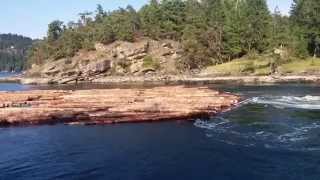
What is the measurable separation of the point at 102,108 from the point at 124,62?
109418 mm

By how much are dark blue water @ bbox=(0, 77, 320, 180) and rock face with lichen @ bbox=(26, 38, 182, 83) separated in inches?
4130

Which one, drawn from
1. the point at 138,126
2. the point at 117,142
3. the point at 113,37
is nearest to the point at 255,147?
the point at 117,142

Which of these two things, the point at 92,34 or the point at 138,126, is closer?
the point at 138,126

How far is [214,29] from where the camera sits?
162 m

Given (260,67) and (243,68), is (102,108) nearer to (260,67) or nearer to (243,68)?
(243,68)

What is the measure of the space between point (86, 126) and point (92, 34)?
145276mm

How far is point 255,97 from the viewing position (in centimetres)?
8306

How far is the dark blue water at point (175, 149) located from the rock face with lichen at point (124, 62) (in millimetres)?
104913

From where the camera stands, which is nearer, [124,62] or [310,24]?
[310,24]

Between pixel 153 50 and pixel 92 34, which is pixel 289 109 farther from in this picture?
pixel 92 34

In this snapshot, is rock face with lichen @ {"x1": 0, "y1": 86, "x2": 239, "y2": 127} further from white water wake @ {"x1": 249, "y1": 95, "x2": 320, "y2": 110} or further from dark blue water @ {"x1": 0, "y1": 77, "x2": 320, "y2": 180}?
white water wake @ {"x1": 249, "y1": 95, "x2": 320, "y2": 110}

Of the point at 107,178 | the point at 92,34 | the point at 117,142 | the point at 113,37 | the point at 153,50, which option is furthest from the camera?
the point at 92,34

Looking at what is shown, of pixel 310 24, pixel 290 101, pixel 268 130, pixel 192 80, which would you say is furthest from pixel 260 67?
pixel 268 130

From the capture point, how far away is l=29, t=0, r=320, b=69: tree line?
14712 cm
